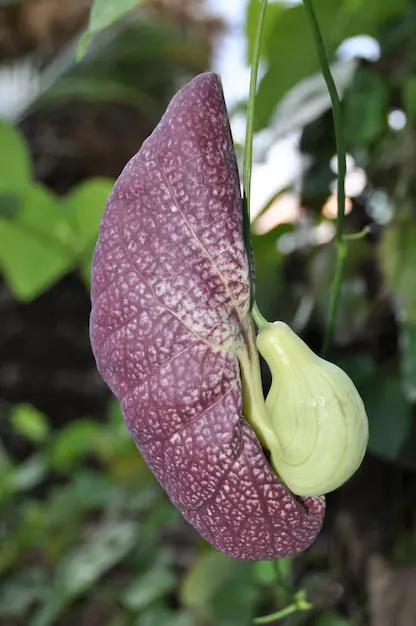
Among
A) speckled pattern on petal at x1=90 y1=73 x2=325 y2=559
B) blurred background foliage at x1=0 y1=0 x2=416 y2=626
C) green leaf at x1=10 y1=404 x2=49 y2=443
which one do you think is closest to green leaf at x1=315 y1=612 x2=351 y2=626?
blurred background foliage at x1=0 y1=0 x2=416 y2=626

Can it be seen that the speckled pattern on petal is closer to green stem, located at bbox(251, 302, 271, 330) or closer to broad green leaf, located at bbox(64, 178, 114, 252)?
green stem, located at bbox(251, 302, 271, 330)

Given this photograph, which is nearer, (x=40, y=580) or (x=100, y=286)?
(x=100, y=286)

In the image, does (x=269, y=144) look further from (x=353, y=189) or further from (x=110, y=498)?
(x=110, y=498)

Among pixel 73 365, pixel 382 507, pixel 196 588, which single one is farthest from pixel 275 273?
pixel 73 365

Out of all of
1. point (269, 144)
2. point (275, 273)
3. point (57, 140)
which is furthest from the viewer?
point (57, 140)

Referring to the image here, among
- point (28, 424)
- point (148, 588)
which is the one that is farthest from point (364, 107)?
point (28, 424)

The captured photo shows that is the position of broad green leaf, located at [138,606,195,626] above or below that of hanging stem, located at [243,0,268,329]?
below
